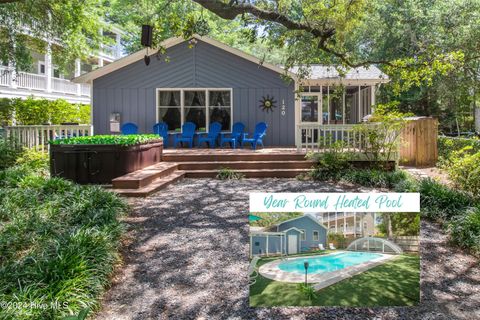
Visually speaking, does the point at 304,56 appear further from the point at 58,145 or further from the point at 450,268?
the point at 450,268

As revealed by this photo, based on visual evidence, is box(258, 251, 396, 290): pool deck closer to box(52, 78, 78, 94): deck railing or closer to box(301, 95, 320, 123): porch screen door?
box(301, 95, 320, 123): porch screen door

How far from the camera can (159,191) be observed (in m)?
8.02

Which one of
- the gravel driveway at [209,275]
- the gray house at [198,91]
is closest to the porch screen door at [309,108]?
the gray house at [198,91]

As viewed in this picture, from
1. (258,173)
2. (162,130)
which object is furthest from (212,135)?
(258,173)

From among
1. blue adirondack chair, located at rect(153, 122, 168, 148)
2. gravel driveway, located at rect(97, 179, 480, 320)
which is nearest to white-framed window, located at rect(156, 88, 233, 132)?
blue adirondack chair, located at rect(153, 122, 168, 148)

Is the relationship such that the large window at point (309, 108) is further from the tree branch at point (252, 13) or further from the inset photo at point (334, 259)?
the inset photo at point (334, 259)

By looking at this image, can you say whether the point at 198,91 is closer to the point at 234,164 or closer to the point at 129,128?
the point at 129,128

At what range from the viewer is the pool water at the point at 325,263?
2.05m

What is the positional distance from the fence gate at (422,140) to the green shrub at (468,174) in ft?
13.6

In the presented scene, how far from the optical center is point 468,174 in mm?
7055

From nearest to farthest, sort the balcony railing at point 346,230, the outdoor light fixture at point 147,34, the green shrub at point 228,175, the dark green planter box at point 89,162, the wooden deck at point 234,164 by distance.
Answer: the balcony railing at point 346,230 → the dark green planter box at point 89,162 → the outdoor light fixture at point 147,34 → the green shrub at point 228,175 → the wooden deck at point 234,164

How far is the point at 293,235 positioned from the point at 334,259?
241mm

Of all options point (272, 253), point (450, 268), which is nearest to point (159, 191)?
point (450, 268)

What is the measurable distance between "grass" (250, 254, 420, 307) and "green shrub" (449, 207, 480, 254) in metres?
3.14
